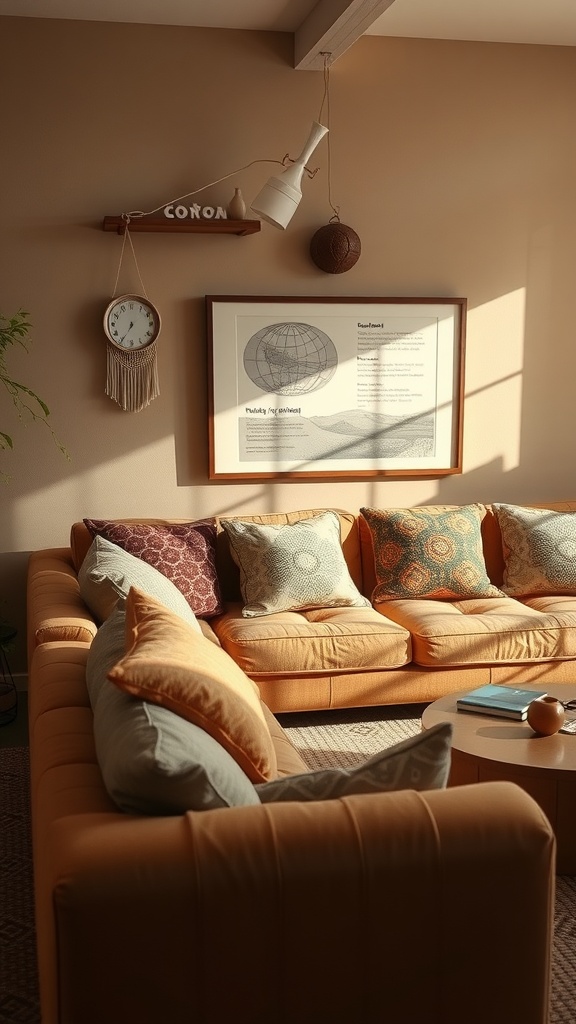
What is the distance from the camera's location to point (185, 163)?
416 cm

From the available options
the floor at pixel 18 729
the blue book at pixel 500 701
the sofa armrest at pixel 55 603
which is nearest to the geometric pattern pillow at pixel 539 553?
the blue book at pixel 500 701

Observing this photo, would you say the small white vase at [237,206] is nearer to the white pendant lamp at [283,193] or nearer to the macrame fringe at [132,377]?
the white pendant lamp at [283,193]

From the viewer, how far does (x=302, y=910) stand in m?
1.39

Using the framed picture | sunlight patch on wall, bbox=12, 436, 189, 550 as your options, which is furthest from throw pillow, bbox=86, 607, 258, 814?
the framed picture

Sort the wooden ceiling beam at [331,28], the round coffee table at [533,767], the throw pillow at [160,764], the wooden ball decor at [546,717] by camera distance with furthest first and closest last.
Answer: the wooden ceiling beam at [331,28]
the wooden ball decor at [546,717]
the round coffee table at [533,767]
the throw pillow at [160,764]

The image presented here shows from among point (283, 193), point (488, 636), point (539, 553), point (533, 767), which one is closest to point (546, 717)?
point (533, 767)

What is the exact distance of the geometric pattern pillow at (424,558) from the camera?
4.07m

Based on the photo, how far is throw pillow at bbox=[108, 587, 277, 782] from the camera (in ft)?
5.55

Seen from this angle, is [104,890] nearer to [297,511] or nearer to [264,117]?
[297,511]

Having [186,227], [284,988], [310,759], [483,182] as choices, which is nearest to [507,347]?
[483,182]

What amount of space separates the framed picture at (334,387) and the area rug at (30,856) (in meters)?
1.18

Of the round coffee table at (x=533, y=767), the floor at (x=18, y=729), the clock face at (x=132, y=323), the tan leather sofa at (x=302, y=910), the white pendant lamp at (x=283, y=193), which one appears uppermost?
the white pendant lamp at (x=283, y=193)

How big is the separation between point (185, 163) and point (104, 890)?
3.51 meters

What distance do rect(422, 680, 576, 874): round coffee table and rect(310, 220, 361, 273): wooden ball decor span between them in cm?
231
